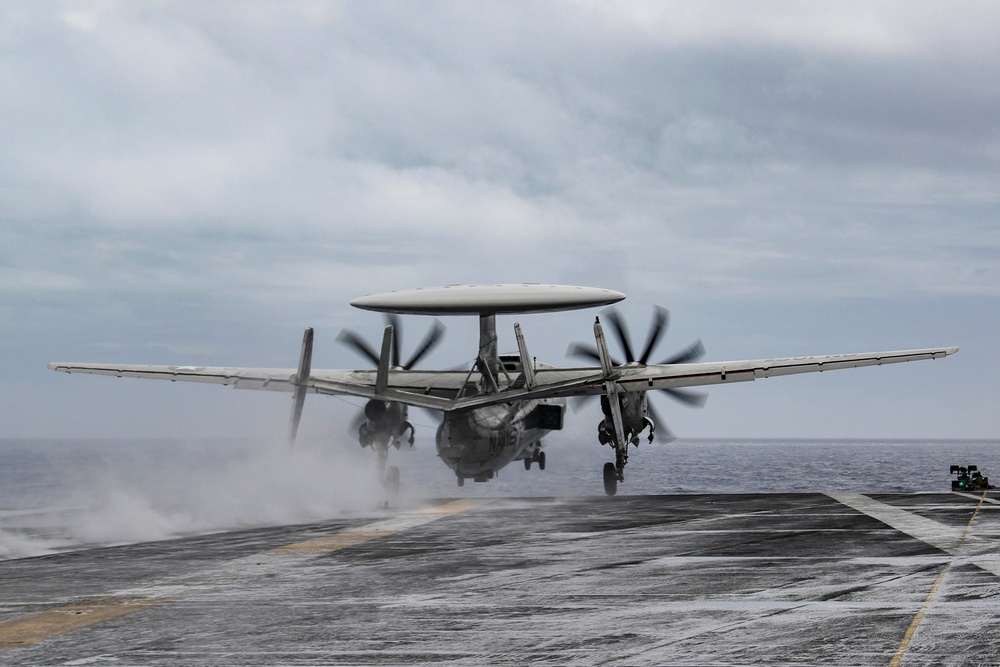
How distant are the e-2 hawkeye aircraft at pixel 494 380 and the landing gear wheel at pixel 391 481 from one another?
0.16ft

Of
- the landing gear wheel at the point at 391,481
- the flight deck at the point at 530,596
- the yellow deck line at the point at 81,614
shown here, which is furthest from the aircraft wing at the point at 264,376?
the yellow deck line at the point at 81,614

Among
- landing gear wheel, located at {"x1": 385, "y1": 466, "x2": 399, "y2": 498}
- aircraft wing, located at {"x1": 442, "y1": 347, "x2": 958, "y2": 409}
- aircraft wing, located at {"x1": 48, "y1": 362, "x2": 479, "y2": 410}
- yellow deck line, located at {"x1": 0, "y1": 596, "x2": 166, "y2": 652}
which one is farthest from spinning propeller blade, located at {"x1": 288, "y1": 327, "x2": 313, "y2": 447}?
yellow deck line, located at {"x1": 0, "y1": 596, "x2": 166, "y2": 652}

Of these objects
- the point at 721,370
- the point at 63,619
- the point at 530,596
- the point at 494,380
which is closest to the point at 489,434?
the point at 494,380

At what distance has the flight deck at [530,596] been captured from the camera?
36.2 ft

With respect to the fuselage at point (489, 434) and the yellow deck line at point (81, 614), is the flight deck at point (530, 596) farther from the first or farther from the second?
the fuselage at point (489, 434)

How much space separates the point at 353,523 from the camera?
27922mm

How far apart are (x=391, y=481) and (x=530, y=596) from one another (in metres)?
20.6

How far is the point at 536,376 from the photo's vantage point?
35.8m

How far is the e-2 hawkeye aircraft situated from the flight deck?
5.38m

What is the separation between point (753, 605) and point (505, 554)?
7077 mm

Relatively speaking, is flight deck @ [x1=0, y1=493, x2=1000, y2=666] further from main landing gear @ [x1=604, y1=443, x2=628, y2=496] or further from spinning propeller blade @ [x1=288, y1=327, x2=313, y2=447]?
main landing gear @ [x1=604, y1=443, x2=628, y2=496]

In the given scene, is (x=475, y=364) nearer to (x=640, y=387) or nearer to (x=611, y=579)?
(x=640, y=387)

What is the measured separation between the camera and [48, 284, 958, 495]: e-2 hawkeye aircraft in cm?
2727

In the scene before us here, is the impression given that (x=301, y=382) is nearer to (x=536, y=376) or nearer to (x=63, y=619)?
(x=536, y=376)
